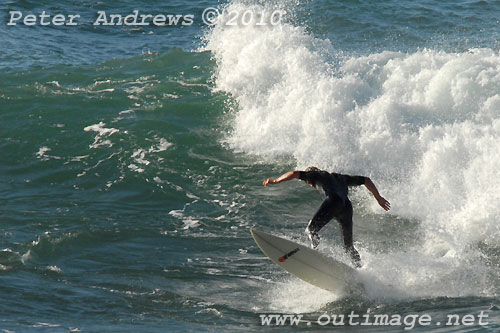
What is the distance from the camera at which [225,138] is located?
14781 millimetres

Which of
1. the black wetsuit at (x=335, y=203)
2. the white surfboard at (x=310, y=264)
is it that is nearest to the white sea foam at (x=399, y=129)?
the white surfboard at (x=310, y=264)

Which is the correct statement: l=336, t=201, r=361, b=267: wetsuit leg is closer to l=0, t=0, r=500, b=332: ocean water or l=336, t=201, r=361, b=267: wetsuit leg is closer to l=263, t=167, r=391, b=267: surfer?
l=263, t=167, r=391, b=267: surfer

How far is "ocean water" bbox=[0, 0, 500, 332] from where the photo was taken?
832 cm

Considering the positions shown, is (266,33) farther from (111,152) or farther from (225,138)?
(111,152)

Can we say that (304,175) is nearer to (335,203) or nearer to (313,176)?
(313,176)

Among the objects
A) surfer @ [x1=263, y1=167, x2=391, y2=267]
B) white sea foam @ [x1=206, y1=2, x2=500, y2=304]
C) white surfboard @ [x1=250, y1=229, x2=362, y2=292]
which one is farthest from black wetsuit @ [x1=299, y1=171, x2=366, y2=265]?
white sea foam @ [x1=206, y1=2, x2=500, y2=304]

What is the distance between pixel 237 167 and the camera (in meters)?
13.4

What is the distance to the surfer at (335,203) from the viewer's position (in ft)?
28.6

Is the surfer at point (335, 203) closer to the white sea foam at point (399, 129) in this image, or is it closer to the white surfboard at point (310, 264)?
the white surfboard at point (310, 264)

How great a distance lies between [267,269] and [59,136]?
6.95 m

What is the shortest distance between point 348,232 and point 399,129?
518cm

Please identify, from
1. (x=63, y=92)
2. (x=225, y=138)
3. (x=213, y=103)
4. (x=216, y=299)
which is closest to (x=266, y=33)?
(x=213, y=103)

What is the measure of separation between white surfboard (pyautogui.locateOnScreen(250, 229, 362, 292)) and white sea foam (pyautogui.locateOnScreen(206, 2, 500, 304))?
339 millimetres

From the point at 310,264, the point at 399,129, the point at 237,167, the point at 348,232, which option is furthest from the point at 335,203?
the point at 399,129
